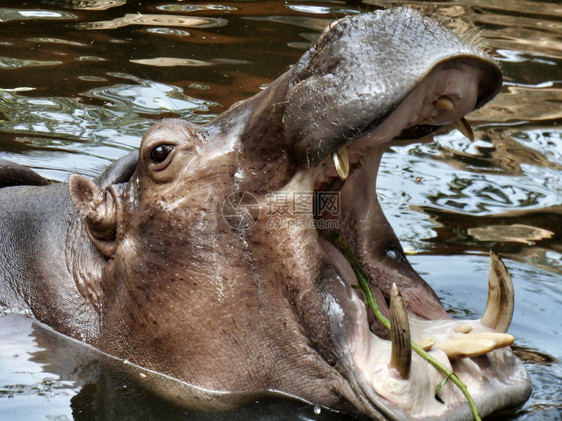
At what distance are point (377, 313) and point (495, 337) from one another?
0.51 meters

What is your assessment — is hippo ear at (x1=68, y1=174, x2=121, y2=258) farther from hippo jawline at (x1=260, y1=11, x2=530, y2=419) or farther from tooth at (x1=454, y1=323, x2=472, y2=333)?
tooth at (x1=454, y1=323, x2=472, y2=333)

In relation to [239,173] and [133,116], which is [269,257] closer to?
[239,173]

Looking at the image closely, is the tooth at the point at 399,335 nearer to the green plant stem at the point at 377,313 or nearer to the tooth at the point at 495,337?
the green plant stem at the point at 377,313

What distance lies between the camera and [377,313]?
414 cm

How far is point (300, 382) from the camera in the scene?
416 centimetres

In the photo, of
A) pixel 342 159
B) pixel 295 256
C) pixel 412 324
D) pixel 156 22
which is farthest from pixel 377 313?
pixel 156 22

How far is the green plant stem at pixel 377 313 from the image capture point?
12.4 ft

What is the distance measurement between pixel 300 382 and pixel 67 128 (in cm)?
420

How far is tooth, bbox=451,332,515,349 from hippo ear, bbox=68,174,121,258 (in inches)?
62.6

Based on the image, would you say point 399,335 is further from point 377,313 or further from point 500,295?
point 500,295

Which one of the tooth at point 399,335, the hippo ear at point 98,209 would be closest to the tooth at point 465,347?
the tooth at point 399,335

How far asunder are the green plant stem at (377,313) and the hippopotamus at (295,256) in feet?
0.09

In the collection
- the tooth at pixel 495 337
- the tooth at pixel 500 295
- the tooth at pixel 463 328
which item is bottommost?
the tooth at pixel 463 328

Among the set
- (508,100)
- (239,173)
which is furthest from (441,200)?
(239,173)
